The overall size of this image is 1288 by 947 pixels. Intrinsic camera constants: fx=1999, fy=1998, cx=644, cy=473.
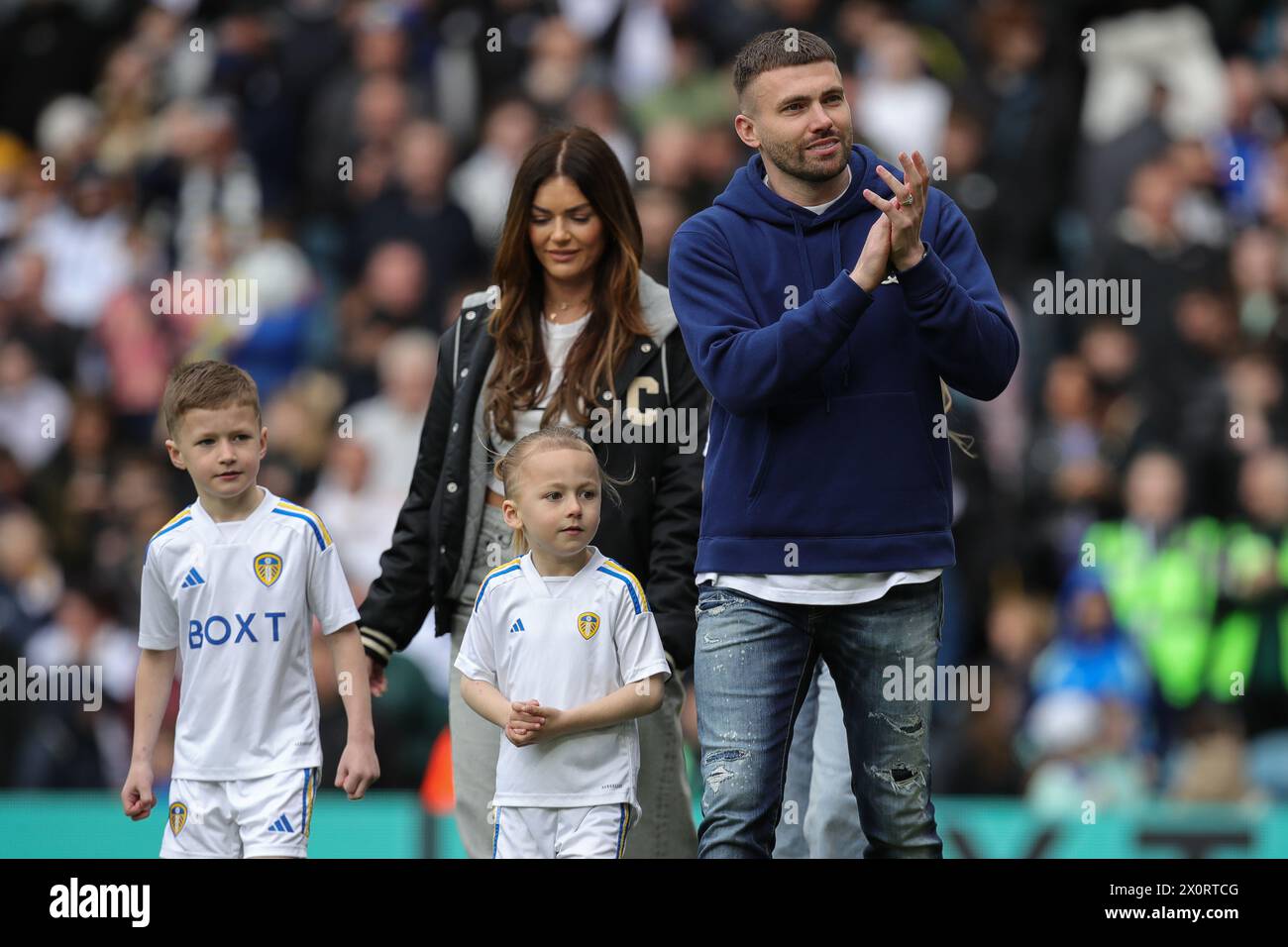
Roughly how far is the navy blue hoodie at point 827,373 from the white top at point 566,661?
0.24 m

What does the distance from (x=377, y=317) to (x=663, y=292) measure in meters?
4.51

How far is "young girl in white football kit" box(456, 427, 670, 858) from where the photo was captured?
14.7ft

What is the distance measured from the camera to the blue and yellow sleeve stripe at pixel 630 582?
4598 millimetres

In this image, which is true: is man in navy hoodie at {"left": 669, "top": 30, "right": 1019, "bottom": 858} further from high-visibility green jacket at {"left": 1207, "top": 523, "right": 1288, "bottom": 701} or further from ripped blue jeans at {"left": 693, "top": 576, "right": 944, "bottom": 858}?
high-visibility green jacket at {"left": 1207, "top": 523, "right": 1288, "bottom": 701}

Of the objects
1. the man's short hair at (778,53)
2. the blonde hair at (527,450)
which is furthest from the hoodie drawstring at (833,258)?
the blonde hair at (527,450)

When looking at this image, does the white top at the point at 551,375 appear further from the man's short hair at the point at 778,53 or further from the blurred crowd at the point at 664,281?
the blurred crowd at the point at 664,281

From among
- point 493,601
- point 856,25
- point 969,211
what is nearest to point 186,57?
point 856,25

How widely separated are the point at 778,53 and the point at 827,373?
735 millimetres

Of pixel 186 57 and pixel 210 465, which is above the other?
pixel 186 57

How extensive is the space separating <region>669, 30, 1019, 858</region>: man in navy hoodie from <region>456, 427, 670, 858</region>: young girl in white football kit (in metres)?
0.21

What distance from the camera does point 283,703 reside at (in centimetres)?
452

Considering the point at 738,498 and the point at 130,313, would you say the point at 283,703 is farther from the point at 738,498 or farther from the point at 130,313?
the point at 130,313

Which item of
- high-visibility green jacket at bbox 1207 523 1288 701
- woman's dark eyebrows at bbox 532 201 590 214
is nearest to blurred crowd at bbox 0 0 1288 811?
high-visibility green jacket at bbox 1207 523 1288 701

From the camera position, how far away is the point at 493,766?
4.93 m
